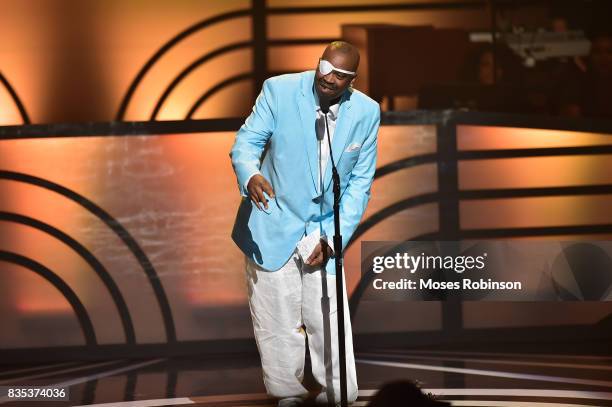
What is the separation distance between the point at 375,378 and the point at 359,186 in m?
1.26

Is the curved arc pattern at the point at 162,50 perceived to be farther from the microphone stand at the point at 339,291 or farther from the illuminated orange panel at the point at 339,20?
the microphone stand at the point at 339,291

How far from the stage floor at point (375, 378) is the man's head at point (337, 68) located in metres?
1.33

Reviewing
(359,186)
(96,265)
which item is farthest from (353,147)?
(96,265)

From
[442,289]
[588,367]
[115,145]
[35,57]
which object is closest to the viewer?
[442,289]

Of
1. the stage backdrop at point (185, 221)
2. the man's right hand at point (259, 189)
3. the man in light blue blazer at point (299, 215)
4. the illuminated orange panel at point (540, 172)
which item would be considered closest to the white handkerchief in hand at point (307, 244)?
the man in light blue blazer at point (299, 215)

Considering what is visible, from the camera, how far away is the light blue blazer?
4.16 meters

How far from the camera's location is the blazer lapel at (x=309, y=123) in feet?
13.7

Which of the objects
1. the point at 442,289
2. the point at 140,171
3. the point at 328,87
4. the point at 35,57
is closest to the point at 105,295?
the point at 140,171

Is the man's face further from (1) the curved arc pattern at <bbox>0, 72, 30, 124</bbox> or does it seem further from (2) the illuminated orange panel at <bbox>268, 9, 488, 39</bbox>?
(1) the curved arc pattern at <bbox>0, 72, 30, 124</bbox>

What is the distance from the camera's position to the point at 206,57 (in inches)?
257

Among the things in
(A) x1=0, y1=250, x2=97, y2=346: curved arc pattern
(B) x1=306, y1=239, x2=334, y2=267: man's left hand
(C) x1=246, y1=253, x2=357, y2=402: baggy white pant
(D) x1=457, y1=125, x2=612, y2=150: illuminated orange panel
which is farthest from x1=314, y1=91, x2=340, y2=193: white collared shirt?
(A) x1=0, y1=250, x2=97, y2=346: curved arc pattern

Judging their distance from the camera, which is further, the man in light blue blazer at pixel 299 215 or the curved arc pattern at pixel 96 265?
the curved arc pattern at pixel 96 265

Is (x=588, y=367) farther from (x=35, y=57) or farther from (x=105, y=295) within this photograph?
(x=35, y=57)

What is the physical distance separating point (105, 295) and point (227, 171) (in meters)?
0.93
